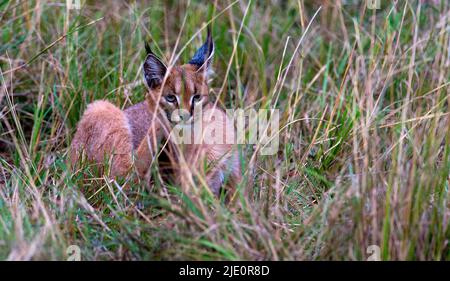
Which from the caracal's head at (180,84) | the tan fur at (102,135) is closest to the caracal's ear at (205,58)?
the caracal's head at (180,84)

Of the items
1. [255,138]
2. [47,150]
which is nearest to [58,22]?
[47,150]

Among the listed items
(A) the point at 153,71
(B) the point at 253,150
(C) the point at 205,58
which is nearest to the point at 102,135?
(A) the point at 153,71

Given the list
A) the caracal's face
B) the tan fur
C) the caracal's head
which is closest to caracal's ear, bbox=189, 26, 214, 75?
the caracal's head

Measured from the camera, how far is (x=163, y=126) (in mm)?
4754

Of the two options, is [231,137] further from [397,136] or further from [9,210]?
[9,210]

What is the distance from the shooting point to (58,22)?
259 inches

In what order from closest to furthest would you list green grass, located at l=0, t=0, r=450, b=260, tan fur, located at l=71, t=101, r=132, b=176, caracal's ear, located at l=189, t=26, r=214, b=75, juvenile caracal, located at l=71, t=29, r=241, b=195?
green grass, located at l=0, t=0, r=450, b=260, juvenile caracal, located at l=71, t=29, r=241, b=195, caracal's ear, located at l=189, t=26, r=214, b=75, tan fur, located at l=71, t=101, r=132, b=176

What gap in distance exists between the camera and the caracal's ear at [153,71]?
490cm

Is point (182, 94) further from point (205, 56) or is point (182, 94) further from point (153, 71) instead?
point (205, 56)

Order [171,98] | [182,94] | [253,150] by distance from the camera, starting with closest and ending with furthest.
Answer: [182,94] → [171,98] → [253,150]

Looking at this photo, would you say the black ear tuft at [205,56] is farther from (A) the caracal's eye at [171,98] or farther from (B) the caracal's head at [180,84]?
(A) the caracal's eye at [171,98]

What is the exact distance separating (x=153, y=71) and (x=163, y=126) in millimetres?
448

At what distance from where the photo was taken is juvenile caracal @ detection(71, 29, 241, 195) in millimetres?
4820

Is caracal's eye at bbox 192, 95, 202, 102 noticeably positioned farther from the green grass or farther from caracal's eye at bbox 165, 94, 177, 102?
the green grass
